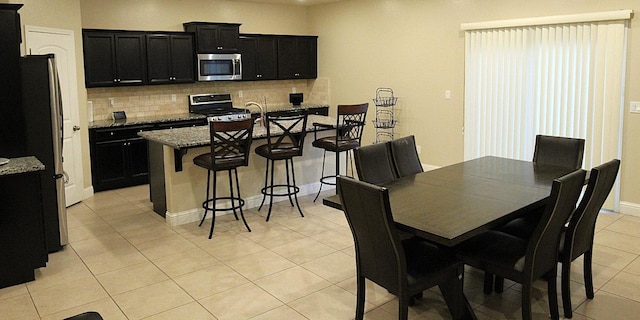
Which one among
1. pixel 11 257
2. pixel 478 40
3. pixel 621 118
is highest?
pixel 478 40

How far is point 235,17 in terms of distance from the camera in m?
8.50

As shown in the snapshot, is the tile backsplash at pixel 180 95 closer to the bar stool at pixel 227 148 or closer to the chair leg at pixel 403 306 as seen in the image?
the bar stool at pixel 227 148

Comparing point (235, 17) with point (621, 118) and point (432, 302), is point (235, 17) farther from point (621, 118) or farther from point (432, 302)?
point (432, 302)

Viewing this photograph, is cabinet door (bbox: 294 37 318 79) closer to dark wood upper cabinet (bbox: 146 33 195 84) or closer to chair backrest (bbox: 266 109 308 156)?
dark wood upper cabinet (bbox: 146 33 195 84)

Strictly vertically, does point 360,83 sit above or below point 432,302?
above

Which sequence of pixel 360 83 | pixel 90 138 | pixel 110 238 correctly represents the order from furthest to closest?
1. pixel 360 83
2. pixel 90 138
3. pixel 110 238

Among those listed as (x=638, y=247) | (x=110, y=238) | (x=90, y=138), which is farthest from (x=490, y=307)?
(x=90, y=138)

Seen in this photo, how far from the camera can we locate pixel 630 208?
5453 millimetres

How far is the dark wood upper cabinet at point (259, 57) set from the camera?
8430mm

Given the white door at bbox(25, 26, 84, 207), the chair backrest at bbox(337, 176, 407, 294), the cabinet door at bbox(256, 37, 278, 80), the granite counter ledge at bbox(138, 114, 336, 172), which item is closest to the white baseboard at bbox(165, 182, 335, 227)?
the granite counter ledge at bbox(138, 114, 336, 172)

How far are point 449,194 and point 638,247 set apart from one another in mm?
2281

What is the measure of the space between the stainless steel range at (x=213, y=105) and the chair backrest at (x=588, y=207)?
525cm

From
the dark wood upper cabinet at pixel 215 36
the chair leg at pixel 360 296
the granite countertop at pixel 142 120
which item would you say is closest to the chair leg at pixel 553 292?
the chair leg at pixel 360 296

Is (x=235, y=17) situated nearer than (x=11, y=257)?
No
